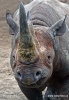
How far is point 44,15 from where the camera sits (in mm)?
5656

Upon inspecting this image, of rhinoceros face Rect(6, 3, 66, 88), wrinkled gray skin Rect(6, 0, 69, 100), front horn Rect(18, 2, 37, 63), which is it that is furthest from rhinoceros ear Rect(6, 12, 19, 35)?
front horn Rect(18, 2, 37, 63)

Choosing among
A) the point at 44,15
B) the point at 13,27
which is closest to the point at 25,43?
the point at 13,27

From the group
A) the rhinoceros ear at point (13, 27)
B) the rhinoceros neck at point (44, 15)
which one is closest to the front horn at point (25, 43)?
the rhinoceros ear at point (13, 27)

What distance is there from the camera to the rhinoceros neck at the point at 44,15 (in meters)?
5.51

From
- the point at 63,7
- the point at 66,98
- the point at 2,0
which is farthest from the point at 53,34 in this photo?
the point at 2,0

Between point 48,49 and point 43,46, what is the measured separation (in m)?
0.12

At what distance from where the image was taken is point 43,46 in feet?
15.9

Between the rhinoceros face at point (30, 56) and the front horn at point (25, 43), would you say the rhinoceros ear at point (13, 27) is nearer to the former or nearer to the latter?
the rhinoceros face at point (30, 56)

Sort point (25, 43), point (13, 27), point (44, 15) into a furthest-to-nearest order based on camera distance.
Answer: point (44, 15)
point (13, 27)
point (25, 43)

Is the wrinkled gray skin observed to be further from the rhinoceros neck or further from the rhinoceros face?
the rhinoceros face

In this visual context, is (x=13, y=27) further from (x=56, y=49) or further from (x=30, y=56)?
(x=30, y=56)

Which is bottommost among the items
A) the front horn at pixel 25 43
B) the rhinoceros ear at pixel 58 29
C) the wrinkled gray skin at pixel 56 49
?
the wrinkled gray skin at pixel 56 49

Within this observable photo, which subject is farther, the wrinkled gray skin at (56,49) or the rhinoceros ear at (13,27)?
the wrinkled gray skin at (56,49)

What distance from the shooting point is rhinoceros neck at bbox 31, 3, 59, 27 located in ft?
18.1
